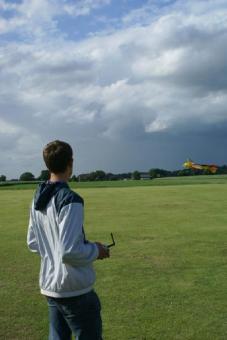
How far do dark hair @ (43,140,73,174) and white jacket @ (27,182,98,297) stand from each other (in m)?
0.14

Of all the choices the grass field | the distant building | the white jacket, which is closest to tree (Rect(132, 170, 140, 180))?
the distant building

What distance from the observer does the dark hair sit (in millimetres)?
4230

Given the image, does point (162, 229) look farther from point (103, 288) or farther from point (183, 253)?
point (103, 288)

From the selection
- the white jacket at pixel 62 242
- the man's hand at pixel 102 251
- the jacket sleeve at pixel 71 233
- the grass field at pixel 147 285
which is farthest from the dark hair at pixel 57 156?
the grass field at pixel 147 285

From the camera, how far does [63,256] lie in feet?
13.4

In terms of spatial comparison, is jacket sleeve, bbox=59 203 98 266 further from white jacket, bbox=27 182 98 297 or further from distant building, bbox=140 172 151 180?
distant building, bbox=140 172 151 180

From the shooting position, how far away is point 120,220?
63.2 feet

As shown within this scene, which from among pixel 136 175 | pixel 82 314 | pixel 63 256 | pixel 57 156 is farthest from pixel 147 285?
pixel 136 175

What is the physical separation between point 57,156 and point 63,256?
31.9 inches

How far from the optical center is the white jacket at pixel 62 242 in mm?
4059

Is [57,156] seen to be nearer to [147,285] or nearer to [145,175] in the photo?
[147,285]

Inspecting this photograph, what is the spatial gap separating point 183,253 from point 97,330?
25.4 feet

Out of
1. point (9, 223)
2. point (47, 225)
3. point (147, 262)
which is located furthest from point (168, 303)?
point (9, 223)

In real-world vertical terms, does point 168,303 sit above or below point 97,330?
below
